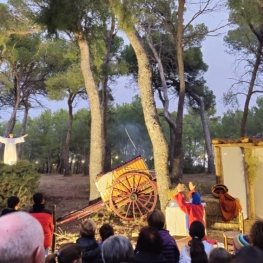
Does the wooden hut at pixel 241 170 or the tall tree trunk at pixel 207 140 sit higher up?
the tall tree trunk at pixel 207 140

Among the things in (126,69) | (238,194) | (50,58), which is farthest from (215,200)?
(50,58)

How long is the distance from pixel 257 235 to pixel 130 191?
5.37 m

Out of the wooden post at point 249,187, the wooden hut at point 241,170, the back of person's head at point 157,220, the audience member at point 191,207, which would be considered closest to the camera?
the back of person's head at point 157,220

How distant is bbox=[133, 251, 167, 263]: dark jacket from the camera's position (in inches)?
98.6

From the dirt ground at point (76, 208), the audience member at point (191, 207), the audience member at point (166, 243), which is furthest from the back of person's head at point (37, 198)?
the dirt ground at point (76, 208)

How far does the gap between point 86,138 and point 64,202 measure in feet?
54.9

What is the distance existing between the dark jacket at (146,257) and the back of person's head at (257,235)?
28.5 inches

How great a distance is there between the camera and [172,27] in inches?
513

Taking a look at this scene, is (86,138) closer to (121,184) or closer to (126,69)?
(126,69)

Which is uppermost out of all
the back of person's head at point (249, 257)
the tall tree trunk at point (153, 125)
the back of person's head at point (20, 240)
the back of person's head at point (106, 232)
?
the tall tree trunk at point (153, 125)

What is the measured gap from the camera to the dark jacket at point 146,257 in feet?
8.21

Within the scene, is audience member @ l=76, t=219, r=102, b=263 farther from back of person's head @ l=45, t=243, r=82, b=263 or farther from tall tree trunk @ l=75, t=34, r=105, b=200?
tall tree trunk @ l=75, t=34, r=105, b=200

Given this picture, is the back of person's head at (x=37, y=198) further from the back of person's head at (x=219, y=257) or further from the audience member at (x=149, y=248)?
the back of person's head at (x=219, y=257)

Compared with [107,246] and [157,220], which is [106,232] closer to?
[157,220]
